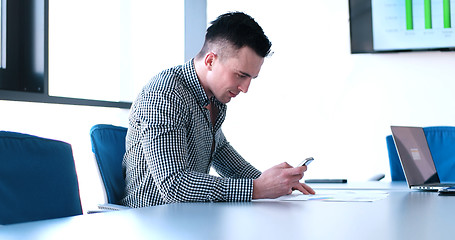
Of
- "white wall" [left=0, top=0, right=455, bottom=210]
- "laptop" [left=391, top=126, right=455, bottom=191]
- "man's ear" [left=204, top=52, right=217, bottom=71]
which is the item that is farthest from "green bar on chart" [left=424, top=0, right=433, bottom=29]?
"man's ear" [left=204, top=52, right=217, bottom=71]

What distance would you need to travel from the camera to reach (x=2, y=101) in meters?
2.97

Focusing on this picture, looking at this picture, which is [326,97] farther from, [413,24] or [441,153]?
[441,153]

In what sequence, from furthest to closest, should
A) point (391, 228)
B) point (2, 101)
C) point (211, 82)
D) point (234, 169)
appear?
point (2, 101), point (234, 169), point (211, 82), point (391, 228)

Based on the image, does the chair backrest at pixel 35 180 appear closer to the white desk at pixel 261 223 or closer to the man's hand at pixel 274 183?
the white desk at pixel 261 223

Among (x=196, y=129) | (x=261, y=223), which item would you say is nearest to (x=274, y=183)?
(x=196, y=129)

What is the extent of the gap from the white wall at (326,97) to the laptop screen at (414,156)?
1537 millimetres

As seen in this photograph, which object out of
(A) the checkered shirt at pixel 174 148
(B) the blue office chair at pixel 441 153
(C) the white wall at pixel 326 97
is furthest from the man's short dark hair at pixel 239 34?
(C) the white wall at pixel 326 97

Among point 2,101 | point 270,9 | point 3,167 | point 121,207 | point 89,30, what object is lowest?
point 121,207

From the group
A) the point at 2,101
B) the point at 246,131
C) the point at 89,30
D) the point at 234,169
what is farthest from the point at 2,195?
the point at 246,131

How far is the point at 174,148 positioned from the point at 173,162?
0.17 ft

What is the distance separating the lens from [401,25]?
4.06 metres

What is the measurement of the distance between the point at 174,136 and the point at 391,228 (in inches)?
39.5

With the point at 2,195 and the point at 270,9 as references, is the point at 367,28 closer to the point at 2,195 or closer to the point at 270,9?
the point at 270,9

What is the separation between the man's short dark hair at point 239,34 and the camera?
7.36ft
